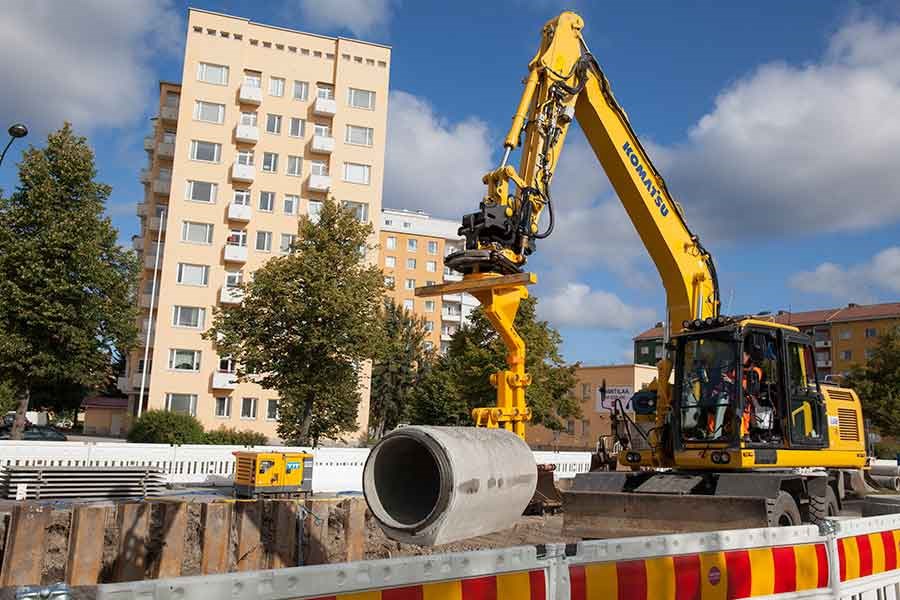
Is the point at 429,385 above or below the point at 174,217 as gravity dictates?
below

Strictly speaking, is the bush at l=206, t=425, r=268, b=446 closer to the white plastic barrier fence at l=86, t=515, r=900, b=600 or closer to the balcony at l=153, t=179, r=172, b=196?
the balcony at l=153, t=179, r=172, b=196

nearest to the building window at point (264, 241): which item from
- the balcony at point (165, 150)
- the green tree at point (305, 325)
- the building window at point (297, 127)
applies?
the building window at point (297, 127)

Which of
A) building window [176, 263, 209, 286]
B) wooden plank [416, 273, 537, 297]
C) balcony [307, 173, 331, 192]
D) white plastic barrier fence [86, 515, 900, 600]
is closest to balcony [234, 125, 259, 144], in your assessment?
balcony [307, 173, 331, 192]

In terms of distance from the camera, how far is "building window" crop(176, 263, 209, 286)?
47344 mm

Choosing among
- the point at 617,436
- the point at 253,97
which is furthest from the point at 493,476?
the point at 253,97

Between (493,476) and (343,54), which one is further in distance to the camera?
(343,54)

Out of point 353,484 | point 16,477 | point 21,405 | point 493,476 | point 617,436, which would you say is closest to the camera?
point 493,476

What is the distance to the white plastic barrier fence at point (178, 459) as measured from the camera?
1912cm

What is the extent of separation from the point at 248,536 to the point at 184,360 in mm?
A: 37767

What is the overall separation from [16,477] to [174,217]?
114 feet

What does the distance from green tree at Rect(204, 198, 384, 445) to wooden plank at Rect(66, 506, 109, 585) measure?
17.8 metres

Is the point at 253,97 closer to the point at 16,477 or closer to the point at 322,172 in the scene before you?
the point at 322,172

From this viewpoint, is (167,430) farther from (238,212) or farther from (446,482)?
(446,482)

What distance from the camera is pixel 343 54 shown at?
51.5 metres
